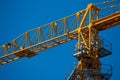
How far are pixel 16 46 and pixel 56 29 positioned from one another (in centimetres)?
877

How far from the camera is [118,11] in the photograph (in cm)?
5981

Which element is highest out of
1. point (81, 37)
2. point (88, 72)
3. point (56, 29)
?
point (56, 29)

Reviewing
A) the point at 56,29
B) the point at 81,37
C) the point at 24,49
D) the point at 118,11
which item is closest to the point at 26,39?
the point at 24,49

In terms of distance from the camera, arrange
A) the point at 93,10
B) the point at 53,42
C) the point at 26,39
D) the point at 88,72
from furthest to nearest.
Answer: the point at 26,39 → the point at 53,42 → the point at 93,10 → the point at 88,72

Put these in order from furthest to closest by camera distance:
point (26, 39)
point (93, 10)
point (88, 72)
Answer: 1. point (26, 39)
2. point (93, 10)
3. point (88, 72)

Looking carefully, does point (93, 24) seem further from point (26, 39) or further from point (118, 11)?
point (26, 39)

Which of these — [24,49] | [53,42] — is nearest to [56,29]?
[53,42]

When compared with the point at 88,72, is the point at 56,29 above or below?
above

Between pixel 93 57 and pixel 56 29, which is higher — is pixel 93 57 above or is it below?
below

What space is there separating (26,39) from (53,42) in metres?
6.47

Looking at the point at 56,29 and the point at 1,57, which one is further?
the point at 1,57

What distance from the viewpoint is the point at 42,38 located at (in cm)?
7081

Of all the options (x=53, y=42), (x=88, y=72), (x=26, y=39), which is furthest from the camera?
(x=26, y=39)

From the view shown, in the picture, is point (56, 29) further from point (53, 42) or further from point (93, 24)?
point (93, 24)
